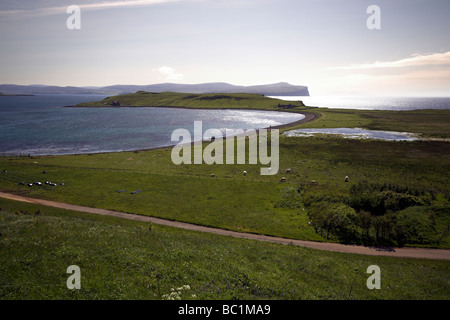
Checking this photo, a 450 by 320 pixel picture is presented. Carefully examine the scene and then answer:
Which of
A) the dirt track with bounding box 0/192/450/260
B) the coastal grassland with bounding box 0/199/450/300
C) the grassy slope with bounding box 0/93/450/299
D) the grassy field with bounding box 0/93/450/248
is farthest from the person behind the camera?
the grassy field with bounding box 0/93/450/248

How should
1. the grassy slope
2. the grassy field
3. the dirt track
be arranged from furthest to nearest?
the grassy field
the dirt track
the grassy slope

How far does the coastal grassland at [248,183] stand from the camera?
44.7 meters

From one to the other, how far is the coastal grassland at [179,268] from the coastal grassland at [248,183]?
413 inches

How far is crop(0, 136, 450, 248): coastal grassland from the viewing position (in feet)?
147

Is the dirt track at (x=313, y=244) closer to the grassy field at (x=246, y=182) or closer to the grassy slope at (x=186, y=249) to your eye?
the grassy field at (x=246, y=182)

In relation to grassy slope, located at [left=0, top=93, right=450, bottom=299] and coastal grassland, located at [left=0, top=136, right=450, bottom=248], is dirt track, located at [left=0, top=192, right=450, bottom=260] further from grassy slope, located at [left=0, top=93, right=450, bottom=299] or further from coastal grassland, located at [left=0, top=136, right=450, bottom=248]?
grassy slope, located at [left=0, top=93, right=450, bottom=299]

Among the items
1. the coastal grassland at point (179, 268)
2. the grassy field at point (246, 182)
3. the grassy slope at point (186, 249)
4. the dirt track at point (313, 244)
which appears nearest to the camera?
the coastal grassland at point (179, 268)

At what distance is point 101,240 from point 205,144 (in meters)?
89.5

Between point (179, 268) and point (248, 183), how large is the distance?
138ft

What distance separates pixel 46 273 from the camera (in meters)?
20.6

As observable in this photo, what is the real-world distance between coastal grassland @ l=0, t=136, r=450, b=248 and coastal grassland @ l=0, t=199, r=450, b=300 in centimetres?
1049

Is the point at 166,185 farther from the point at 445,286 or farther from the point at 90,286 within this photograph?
the point at 445,286

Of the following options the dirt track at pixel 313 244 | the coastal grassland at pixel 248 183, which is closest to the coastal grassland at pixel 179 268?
the dirt track at pixel 313 244

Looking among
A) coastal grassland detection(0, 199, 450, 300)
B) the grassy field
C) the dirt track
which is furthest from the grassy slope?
the dirt track
